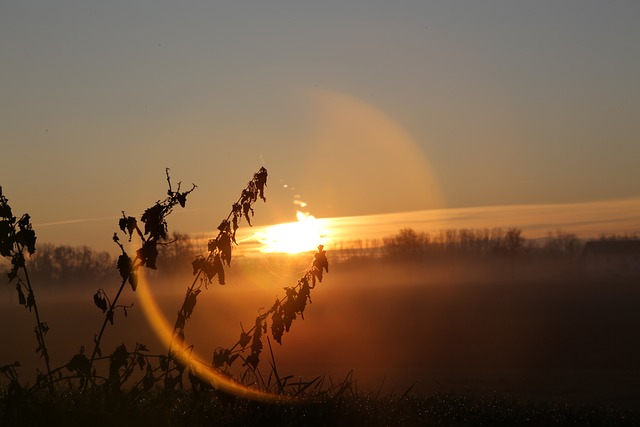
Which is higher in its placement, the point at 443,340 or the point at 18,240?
the point at 18,240

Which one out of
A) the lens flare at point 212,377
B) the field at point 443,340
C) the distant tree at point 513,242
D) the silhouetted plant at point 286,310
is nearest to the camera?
the lens flare at point 212,377

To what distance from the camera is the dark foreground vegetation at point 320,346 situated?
6254mm

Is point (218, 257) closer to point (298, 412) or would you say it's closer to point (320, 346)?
point (298, 412)


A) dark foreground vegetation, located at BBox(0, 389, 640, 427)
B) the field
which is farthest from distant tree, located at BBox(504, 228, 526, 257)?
dark foreground vegetation, located at BBox(0, 389, 640, 427)

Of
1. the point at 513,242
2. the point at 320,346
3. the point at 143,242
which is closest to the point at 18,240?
the point at 143,242

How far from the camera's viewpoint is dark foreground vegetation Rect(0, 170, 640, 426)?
6254mm

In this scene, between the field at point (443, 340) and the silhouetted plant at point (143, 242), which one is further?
the field at point (443, 340)

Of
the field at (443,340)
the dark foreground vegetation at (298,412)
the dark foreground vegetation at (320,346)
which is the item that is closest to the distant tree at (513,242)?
the dark foreground vegetation at (320,346)

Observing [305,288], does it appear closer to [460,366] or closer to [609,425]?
[609,425]

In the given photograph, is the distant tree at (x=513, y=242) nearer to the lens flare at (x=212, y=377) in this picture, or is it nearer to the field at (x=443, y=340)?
the field at (x=443, y=340)

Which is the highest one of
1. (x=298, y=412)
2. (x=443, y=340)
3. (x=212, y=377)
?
(x=212, y=377)

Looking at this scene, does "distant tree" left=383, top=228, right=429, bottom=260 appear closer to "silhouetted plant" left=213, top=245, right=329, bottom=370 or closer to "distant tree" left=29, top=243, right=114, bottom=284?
"distant tree" left=29, top=243, right=114, bottom=284

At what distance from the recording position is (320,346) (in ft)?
137

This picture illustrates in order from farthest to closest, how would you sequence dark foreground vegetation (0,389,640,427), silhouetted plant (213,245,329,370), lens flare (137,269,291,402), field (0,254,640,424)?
field (0,254,640,424) < silhouetted plant (213,245,329,370) < lens flare (137,269,291,402) < dark foreground vegetation (0,389,640,427)
